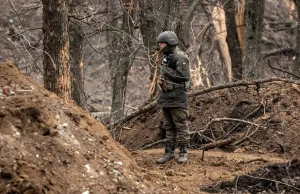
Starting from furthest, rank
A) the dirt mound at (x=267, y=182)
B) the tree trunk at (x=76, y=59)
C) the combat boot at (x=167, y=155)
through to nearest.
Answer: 1. the tree trunk at (x=76, y=59)
2. the combat boot at (x=167, y=155)
3. the dirt mound at (x=267, y=182)

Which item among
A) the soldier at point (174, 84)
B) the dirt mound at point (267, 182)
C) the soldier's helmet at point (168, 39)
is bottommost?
the dirt mound at point (267, 182)

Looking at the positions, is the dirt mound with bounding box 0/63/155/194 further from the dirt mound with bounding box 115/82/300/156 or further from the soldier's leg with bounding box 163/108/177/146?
the dirt mound with bounding box 115/82/300/156

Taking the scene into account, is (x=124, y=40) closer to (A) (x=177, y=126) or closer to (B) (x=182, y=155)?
(A) (x=177, y=126)

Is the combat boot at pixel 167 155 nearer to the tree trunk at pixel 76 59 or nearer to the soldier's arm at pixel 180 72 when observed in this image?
the soldier's arm at pixel 180 72

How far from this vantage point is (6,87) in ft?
25.7

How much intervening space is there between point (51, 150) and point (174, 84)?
3.50m

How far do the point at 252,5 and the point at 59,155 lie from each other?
41.2 ft

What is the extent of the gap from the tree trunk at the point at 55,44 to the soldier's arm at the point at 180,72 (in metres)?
1.59

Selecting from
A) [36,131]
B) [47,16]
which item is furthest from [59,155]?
[47,16]

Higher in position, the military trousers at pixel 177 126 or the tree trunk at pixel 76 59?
the tree trunk at pixel 76 59

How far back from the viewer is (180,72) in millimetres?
10188

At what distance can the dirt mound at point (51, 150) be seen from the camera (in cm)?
682

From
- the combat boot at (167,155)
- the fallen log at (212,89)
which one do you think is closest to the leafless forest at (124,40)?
the fallen log at (212,89)

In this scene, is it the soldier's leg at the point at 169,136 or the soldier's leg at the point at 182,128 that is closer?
the soldier's leg at the point at 182,128
